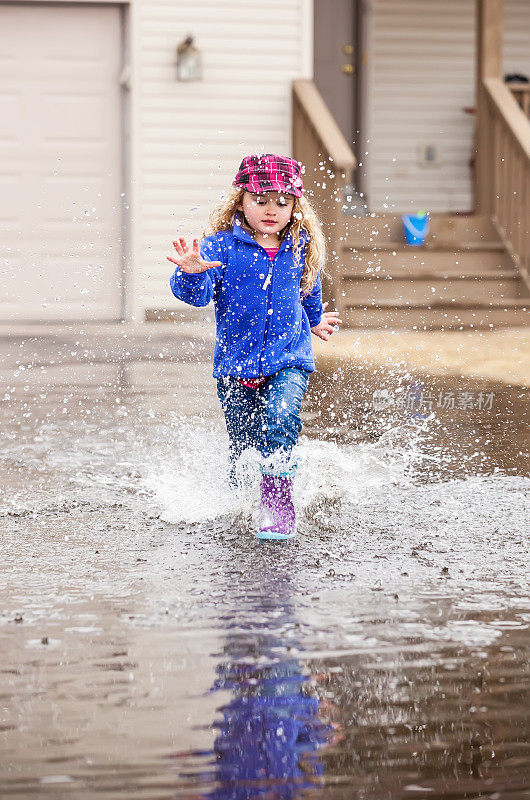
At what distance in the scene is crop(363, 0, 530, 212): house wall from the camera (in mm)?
14148

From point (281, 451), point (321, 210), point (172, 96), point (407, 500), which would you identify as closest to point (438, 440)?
point (407, 500)

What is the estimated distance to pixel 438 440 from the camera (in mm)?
6328

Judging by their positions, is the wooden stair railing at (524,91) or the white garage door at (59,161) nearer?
the white garage door at (59,161)

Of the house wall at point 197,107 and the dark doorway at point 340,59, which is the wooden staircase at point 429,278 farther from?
the dark doorway at point 340,59

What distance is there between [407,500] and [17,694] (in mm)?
2357

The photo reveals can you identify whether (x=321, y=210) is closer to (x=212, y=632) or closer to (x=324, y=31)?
(x=324, y=31)

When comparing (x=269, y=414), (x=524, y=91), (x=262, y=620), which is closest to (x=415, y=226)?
(x=524, y=91)

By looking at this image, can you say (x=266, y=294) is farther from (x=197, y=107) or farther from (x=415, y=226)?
(x=197, y=107)

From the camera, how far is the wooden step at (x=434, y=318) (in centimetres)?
1140

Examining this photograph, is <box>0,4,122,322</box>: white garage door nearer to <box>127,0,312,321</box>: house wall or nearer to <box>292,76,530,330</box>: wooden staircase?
<box>127,0,312,321</box>: house wall

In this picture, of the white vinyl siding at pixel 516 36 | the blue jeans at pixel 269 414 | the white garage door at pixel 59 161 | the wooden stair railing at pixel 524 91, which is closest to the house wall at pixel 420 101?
the white vinyl siding at pixel 516 36

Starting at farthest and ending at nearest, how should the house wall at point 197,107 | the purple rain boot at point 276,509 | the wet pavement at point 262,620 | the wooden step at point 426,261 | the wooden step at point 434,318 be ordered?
the house wall at point 197,107 < the wooden step at point 426,261 < the wooden step at point 434,318 < the purple rain boot at point 276,509 < the wet pavement at point 262,620

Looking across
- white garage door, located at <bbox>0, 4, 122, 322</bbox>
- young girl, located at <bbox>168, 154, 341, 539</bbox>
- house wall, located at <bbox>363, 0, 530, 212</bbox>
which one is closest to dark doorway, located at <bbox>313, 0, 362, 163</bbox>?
house wall, located at <bbox>363, 0, 530, 212</bbox>

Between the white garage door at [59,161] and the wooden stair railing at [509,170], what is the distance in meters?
3.46
